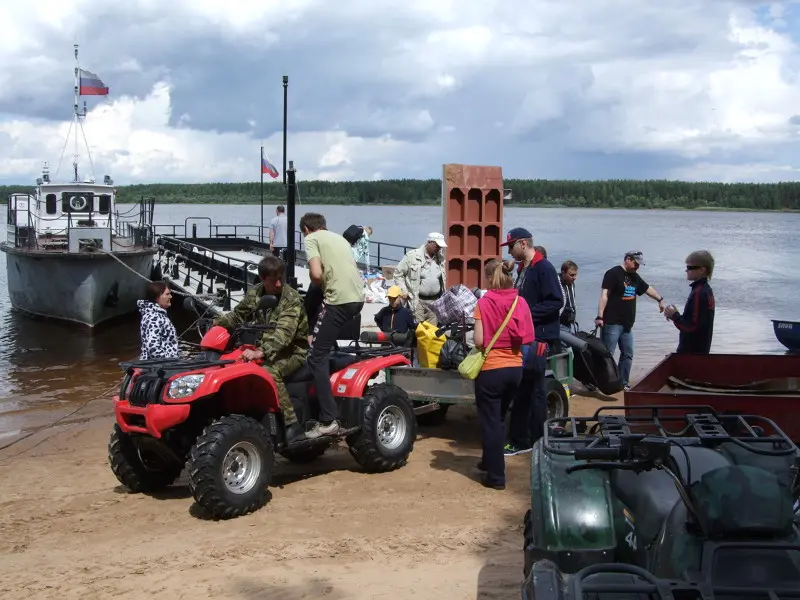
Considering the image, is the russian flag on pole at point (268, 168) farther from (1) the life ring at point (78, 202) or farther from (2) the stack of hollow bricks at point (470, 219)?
(2) the stack of hollow bricks at point (470, 219)

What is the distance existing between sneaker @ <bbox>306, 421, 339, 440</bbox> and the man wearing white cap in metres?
3.05

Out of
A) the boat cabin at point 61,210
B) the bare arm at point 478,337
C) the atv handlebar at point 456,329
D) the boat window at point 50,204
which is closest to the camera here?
the bare arm at point 478,337

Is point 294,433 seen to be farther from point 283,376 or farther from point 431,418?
point 431,418

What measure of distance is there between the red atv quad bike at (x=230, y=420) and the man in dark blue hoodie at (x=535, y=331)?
3.03 ft

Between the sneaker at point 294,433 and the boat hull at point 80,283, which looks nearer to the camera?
the sneaker at point 294,433

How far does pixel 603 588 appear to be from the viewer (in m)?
2.73

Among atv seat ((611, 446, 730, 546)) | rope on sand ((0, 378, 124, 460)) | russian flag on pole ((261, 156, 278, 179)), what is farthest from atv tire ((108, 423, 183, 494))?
russian flag on pole ((261, 156, 278, 179))

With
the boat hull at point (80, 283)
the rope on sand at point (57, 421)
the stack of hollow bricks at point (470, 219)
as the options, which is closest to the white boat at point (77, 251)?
the boat hull at point (80, 283)

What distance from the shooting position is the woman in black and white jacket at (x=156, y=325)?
738 cm

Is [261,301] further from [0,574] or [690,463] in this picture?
[690,463]

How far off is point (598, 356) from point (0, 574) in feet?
21.7

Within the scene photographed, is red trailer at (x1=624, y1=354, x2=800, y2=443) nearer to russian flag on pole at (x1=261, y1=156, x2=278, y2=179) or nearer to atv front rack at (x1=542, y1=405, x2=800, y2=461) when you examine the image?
atv front rack at (x1=542, y1=405, x2=800, y2=461)

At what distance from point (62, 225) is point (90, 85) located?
4.30 meters

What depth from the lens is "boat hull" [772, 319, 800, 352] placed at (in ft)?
28.2
